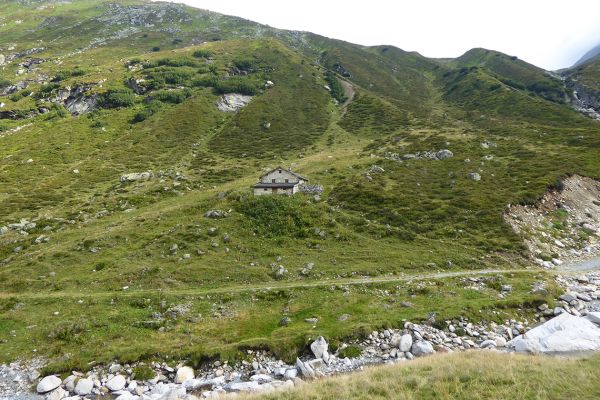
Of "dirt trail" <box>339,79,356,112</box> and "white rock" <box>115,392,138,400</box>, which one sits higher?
"dirt trail" <box>339,79,356,112</box>

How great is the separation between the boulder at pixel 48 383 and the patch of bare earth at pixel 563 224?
43.3m

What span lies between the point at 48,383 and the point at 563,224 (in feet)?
182

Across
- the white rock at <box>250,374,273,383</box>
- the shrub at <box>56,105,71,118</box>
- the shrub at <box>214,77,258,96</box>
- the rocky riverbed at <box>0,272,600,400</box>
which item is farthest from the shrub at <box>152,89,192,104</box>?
the white rock at <box>250,374,273,383</box>

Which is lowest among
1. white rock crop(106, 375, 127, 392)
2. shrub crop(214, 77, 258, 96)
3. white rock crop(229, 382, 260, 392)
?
white rock crop(106, 375, 127, 392)

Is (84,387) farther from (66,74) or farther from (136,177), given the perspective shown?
(66,74)

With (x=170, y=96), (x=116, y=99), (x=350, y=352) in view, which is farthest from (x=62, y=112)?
(x=350, y=352)

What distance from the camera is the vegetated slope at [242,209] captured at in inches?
1104

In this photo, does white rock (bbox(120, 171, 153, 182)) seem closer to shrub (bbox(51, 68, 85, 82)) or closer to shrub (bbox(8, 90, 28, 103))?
shrub (bbox(8, 90, 28, 103))

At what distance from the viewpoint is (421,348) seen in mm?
22828

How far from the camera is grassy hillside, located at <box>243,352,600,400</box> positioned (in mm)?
13180

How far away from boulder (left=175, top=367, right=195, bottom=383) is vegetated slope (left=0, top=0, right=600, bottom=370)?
54.4 inches

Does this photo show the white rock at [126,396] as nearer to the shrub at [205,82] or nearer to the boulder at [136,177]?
the boulder at [136,177]

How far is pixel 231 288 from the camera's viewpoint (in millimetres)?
33281

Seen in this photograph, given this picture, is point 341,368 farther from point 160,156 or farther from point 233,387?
point 160,156
